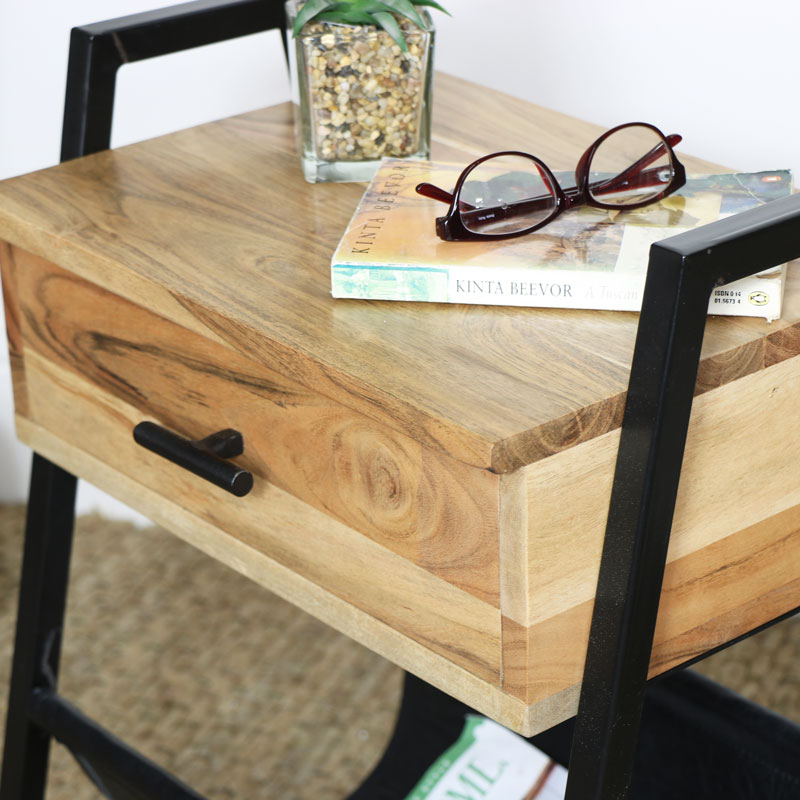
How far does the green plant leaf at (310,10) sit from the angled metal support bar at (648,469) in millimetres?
315

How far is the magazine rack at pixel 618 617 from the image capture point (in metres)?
0.48

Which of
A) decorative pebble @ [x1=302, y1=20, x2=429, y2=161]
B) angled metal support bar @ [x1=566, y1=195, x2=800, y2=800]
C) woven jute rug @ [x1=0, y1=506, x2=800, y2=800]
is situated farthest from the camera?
woven jute rug @ [x1=0, y1=506, x2=800, y2=800]

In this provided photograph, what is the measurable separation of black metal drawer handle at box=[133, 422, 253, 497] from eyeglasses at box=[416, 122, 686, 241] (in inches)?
6.4

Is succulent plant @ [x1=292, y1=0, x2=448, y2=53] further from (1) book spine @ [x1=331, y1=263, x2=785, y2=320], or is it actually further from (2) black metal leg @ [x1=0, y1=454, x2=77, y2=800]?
(2) black metal leg @ [x1=0, y1=454, x2=77, y2=800]

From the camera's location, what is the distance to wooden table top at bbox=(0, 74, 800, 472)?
1.65ft

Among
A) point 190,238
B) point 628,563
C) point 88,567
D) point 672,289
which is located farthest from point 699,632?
point 88,567

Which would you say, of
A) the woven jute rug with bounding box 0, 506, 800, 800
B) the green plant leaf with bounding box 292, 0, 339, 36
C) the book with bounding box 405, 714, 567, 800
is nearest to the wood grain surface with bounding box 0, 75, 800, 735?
the green plant leaf with bounding box 292, 0, 339, 36

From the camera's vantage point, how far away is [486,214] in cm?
61

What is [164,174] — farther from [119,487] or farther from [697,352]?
[697,352]

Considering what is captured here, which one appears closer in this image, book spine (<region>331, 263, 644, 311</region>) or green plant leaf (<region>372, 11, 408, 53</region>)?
book spine (<region>331, 263, 644, 311</region>)

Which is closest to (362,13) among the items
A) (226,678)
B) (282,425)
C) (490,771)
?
(282,425)

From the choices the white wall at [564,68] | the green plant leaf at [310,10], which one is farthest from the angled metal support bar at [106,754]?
the white wall at [564,68]

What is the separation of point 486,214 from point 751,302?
145 millimetres

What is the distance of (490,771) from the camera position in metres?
0.98
